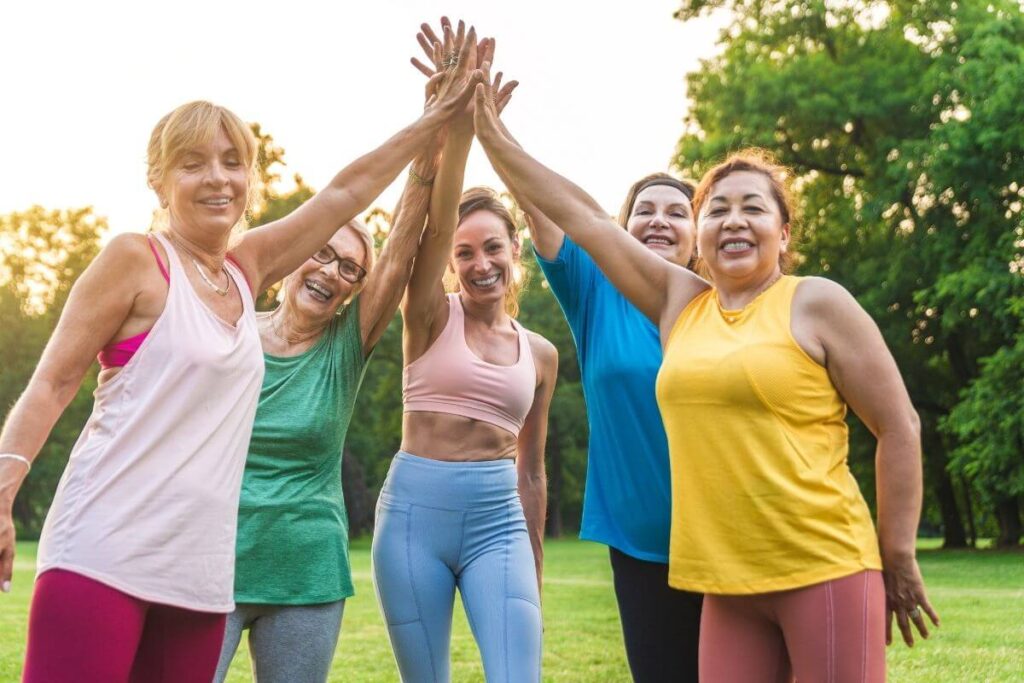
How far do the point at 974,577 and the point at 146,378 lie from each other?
1805 centimetres

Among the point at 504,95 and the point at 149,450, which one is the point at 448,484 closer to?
the point at 504,95

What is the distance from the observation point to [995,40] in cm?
2322

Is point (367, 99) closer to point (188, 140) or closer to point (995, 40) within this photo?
point (188, 140)

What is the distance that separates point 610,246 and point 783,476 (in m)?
0.92

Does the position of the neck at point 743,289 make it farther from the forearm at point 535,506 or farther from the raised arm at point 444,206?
the forearm at point 535,506

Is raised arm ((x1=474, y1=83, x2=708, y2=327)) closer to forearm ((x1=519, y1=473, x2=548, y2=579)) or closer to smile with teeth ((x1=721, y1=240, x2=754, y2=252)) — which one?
smile with teeth ((x1=721, y1=240, x2=754, y2=252))

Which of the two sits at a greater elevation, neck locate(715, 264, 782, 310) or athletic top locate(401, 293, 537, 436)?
neck locate(715, 264, 782, 310)

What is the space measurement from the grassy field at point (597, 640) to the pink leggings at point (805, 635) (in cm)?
561

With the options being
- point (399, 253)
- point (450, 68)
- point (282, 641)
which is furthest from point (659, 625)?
point (450, 68)

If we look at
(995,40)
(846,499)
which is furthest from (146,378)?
(995,40)

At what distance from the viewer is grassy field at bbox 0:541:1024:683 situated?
859cm

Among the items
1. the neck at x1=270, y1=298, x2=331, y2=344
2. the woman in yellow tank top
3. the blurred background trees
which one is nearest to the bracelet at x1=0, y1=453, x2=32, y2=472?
the neck at x1=270, y1=298, x2=331, y2=344

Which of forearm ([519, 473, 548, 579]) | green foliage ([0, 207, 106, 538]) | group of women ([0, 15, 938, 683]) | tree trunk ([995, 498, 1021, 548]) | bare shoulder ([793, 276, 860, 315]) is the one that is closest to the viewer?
group of women ([0, 15, 938, 683])

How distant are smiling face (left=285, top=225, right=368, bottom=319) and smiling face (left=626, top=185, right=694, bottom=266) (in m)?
1.06
